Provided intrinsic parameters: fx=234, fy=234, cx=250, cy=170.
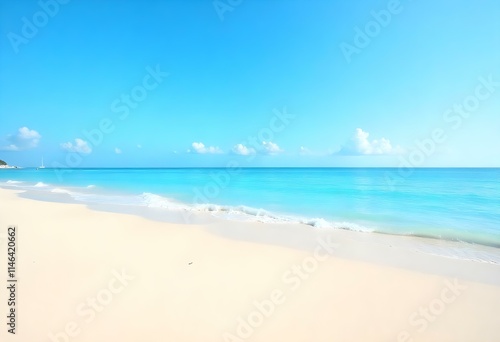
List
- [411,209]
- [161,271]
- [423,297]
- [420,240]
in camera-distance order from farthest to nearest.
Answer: [411,209]
[420,240]
[161,271]
[423,297]

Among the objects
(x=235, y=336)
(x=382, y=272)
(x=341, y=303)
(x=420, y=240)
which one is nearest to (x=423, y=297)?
(x=382, y=272)

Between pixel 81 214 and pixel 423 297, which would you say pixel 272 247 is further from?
pixel 81 214

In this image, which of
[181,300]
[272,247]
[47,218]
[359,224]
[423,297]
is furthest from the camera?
[359,224]

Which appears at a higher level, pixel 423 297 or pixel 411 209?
pixel 411 209

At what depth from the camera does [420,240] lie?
736 centimetres

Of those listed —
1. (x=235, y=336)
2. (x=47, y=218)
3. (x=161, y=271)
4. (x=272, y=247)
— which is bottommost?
(x=235, y=336)

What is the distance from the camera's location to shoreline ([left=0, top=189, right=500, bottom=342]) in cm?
301

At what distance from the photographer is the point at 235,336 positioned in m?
2.94

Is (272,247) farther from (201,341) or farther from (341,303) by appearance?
(201,341)

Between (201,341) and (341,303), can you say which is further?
(341,303)

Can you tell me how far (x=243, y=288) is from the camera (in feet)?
12.8

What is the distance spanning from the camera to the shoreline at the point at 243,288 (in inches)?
118

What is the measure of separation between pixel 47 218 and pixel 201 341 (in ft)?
29.6

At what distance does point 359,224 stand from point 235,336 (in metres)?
7.73
